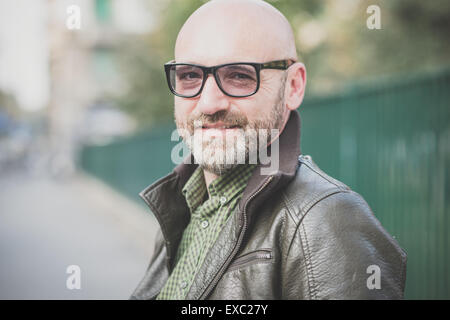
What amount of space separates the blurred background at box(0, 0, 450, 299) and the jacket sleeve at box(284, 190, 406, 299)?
1487 mm

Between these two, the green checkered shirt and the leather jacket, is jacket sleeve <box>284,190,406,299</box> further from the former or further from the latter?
the green checkered shirt

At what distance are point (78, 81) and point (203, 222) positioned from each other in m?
24.1

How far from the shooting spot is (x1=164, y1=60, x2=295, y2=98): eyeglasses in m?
1.43

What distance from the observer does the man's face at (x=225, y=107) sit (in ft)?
4.67

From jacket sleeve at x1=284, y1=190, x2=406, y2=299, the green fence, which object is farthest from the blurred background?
jacket sleeve at x1=284, y1=190, x2=406, y2=299

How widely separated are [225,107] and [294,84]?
29 centimetres

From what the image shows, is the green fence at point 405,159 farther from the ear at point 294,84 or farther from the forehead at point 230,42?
the forehead at point 230,42

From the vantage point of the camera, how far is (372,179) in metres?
3.95

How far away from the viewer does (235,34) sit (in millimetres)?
1404

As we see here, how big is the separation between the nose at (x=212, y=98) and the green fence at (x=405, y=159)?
2573mm

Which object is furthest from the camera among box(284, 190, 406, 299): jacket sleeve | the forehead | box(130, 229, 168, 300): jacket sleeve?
box(130, 229, 168, 300): jacket sleeve

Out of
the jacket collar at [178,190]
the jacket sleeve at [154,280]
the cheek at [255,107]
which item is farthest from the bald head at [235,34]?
the jacket sleeve at [154,280]

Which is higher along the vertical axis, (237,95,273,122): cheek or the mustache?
(237,95,273,122): cheek
